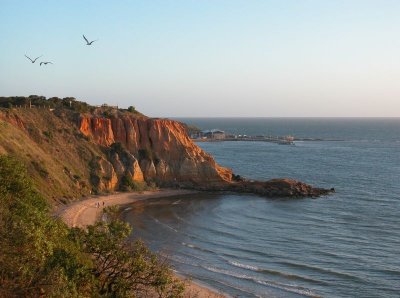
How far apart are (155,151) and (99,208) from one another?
20118 millimetres

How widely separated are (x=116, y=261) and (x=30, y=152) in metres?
39.1

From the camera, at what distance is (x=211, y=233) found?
48.1 meters

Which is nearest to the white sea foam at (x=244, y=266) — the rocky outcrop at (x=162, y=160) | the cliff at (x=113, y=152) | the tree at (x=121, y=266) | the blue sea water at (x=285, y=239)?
the blue sea water at (x=285, y=239)

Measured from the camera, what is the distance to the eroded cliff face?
240ft

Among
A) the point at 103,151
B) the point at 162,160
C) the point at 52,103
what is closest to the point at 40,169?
the point at 103,151

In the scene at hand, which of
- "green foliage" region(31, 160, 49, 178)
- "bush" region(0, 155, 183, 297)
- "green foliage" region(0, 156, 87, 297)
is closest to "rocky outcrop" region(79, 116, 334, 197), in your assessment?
"green foliage" region(31, 160, 49, 178)

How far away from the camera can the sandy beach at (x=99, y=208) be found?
33.0 m

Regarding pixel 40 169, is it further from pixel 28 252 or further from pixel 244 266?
pixel 28 252

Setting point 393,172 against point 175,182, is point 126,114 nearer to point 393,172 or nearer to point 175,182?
point 175,182

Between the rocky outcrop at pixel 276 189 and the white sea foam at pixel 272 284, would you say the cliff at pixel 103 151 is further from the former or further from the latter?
the white sea foam at pixel 272 284

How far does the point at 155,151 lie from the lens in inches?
2970

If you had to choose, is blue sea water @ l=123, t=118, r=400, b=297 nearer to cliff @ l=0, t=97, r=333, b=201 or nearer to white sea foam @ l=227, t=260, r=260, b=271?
white sea foam @ l=227, t=260, r=260, b=271

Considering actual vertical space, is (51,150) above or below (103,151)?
above

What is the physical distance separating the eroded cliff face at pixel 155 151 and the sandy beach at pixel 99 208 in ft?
12.1
